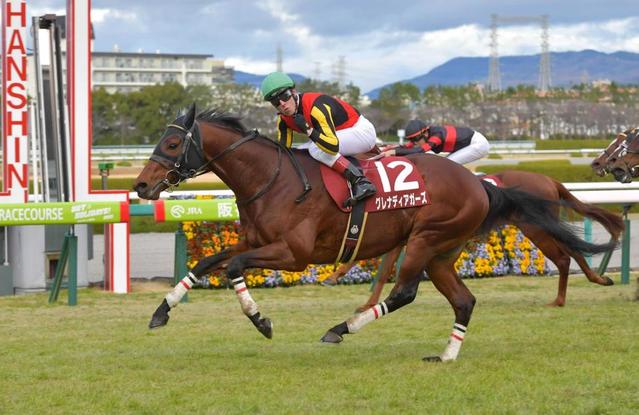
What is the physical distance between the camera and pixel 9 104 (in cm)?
989

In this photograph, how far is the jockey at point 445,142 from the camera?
884 centimetres

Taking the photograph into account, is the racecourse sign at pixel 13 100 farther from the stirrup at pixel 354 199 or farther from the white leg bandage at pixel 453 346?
the white leg bandage at pixel 453 346

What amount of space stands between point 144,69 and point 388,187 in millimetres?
121036

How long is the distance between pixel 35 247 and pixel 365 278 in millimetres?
3421

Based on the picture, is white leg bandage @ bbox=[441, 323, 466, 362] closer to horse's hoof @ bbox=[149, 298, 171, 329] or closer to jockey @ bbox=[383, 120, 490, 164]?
horse's hoof @ bbox=[149, 298, 171, 329]

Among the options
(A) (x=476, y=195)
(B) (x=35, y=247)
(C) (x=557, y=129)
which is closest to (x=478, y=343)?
(A) (x=476, y=195)

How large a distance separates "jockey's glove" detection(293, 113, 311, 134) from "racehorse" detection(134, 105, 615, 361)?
17 centimetres

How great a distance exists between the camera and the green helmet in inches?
235

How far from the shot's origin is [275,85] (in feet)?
19.6

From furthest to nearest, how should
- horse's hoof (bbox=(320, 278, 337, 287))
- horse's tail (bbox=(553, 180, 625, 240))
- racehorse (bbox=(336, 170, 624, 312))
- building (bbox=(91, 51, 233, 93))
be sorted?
building (bbox=(91, 51, 233, 93))
horse's hoof (bbox=(320, 278, 337, 287))
racehorse (bbox=(336, 170, 624, 312))
horse's tail (bbox=(553, 180, 625, 240))

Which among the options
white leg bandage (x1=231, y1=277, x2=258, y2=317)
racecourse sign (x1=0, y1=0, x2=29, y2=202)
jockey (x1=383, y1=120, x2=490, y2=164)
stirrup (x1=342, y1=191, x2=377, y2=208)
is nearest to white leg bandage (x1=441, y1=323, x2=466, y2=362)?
stirrup (x1=342, y1=191, x2=377, y2=208)

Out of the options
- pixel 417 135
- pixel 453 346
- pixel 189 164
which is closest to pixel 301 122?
pixel 189 164

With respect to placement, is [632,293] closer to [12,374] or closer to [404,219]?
[404,219]

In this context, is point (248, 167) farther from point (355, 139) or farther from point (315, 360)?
point (315, 360)
